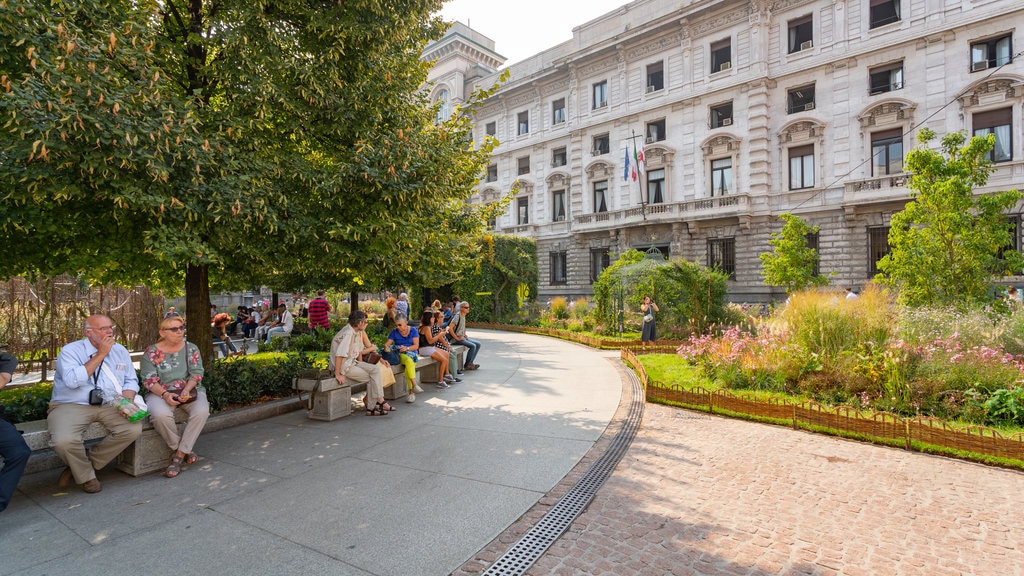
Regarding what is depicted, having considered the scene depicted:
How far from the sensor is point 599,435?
6297mm

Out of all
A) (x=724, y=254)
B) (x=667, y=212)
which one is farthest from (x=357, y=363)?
(x=667, y=212)

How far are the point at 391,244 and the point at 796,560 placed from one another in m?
5.44

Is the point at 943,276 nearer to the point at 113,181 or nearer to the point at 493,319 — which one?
the point at 113,181

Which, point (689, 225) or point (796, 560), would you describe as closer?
point (796, 560)

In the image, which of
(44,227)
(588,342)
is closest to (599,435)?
(44,227)

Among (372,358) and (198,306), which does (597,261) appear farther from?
(198,306)

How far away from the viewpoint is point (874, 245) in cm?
2316

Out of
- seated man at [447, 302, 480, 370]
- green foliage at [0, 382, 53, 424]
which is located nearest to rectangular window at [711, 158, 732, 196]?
seated man at [447, 302, 480, 370]

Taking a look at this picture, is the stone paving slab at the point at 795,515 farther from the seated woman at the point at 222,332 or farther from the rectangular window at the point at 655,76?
the rectangular window at the point at 655,76

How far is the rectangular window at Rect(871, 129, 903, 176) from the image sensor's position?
22.6 metres

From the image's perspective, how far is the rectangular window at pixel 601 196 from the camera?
107 ft

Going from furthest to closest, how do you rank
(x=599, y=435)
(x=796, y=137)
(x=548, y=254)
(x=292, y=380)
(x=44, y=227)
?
1. (x=548, y=254)
2. (x=796, y=137)
3. (x=292, y=380)
4. (x=599, y=435)
5. (x=44, y=227)

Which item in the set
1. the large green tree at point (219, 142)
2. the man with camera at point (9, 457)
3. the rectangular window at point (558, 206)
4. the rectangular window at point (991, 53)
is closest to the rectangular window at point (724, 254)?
the rectangular window at point (558, 206)

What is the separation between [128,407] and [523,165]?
35.1m
